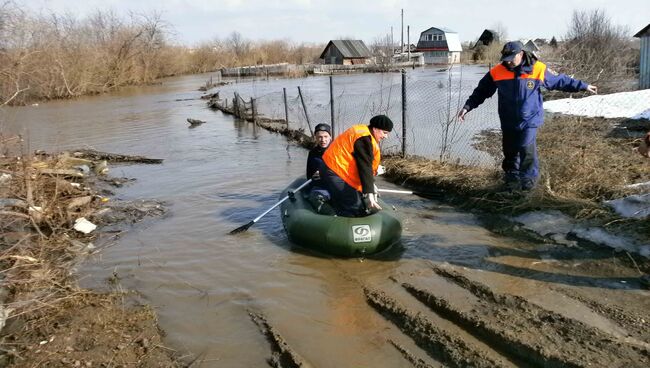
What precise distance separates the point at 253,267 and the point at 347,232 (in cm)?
117

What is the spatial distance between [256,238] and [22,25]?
14.3 m

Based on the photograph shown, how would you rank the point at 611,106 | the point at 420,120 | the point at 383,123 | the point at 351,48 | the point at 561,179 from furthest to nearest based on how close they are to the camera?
the point at 351,48, the point at 420,120, the point at 611,106, the point at 561,179, the point at 383,123

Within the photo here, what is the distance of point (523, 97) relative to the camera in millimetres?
5910

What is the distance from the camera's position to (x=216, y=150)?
44.4 ft

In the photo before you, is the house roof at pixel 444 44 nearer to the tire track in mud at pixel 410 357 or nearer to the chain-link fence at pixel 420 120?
the chain-link fence at pixel 420 120

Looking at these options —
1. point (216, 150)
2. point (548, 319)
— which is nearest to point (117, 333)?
point (548, 319)

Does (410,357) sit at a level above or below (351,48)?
below

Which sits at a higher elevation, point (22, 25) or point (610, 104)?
point (22, 25)

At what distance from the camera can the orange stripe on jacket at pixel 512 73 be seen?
586 centimetres

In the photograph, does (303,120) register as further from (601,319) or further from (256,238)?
(601,319)

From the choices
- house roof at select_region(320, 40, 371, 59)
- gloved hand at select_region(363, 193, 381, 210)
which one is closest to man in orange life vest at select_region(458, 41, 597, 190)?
gloved hand at select_region(363, 193, 381, 210)

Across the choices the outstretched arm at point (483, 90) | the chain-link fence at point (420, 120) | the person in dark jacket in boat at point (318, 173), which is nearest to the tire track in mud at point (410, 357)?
the person in dark jacket in boat at point (318, 173)

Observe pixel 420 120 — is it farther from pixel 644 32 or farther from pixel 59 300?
pixel 644 32

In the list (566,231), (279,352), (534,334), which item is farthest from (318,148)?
(534,334)
